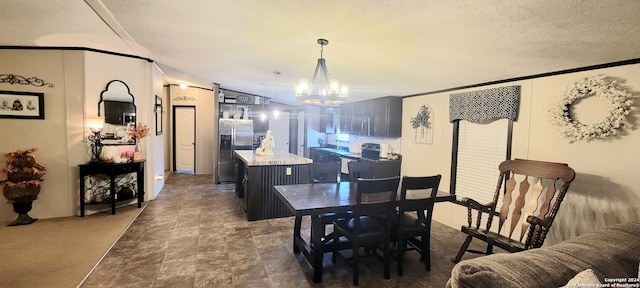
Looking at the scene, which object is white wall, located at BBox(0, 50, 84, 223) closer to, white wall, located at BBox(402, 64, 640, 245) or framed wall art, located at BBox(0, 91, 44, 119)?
framed wall art, located at BBox(0, 91, 44, 119)

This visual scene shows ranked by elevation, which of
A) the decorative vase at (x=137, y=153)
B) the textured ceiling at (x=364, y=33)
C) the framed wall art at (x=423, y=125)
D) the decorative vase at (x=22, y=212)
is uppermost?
the textured ceiling at (x=364, y=33)

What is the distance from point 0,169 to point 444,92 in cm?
647

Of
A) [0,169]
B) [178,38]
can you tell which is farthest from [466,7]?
[0,169]

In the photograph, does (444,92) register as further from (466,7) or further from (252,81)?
(252,81)

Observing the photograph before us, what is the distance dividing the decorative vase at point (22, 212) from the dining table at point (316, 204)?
363cm

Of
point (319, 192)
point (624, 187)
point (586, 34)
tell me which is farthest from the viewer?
point (319, 192)

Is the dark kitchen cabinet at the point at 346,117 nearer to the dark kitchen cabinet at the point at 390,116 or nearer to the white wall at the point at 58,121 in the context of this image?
the dark kitchen cabinet at the point at 390,116

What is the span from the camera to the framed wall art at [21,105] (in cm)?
387

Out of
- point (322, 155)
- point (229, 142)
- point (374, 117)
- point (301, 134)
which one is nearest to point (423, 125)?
point (374, 117)

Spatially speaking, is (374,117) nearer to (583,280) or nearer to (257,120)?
(257,120)

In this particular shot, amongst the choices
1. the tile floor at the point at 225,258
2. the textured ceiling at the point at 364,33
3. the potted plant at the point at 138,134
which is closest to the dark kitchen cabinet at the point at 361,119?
the textured ceiling at the point at 364,33

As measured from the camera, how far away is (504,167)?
304 centimetres

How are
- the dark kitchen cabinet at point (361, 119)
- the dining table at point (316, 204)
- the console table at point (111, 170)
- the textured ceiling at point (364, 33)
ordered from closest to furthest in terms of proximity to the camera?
the textured ceiling at point (364, 33) → the dining table at point (316, 204) → the console table at point (111, 170) → the dark kitchen cabinet at point (361, 119)

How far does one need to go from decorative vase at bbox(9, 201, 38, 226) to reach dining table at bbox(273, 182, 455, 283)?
363 cm
